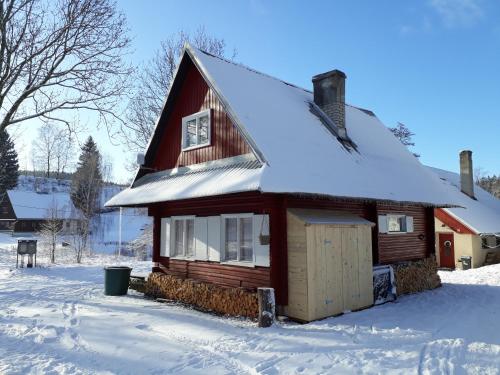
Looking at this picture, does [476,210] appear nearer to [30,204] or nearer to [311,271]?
[311,271]

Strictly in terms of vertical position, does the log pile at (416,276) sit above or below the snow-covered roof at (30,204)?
below

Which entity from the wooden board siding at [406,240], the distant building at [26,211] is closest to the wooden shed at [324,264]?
the wooden board siding at [406,240]

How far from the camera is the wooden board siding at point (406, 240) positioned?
47.0 ft

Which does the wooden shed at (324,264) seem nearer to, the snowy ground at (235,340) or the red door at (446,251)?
the snowy ground at (235,340)

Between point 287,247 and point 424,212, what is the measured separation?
31.1ft

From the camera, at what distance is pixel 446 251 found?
25.8 meters

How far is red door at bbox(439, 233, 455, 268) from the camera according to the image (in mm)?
25438

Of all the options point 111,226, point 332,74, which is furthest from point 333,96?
point 111,226

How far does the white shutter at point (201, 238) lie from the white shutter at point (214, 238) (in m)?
0.16


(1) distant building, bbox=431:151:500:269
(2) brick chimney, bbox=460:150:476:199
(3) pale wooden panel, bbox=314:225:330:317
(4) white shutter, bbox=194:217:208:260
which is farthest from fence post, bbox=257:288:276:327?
(2) brick chimney, bbox=460:150:476:199

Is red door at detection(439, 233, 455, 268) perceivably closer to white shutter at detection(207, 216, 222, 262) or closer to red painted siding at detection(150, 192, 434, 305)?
red painted siding at detection(150, 192, 434, 305)

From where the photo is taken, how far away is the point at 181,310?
11516 mm

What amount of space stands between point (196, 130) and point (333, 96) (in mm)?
5544

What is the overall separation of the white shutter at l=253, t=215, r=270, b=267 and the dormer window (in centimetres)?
329
